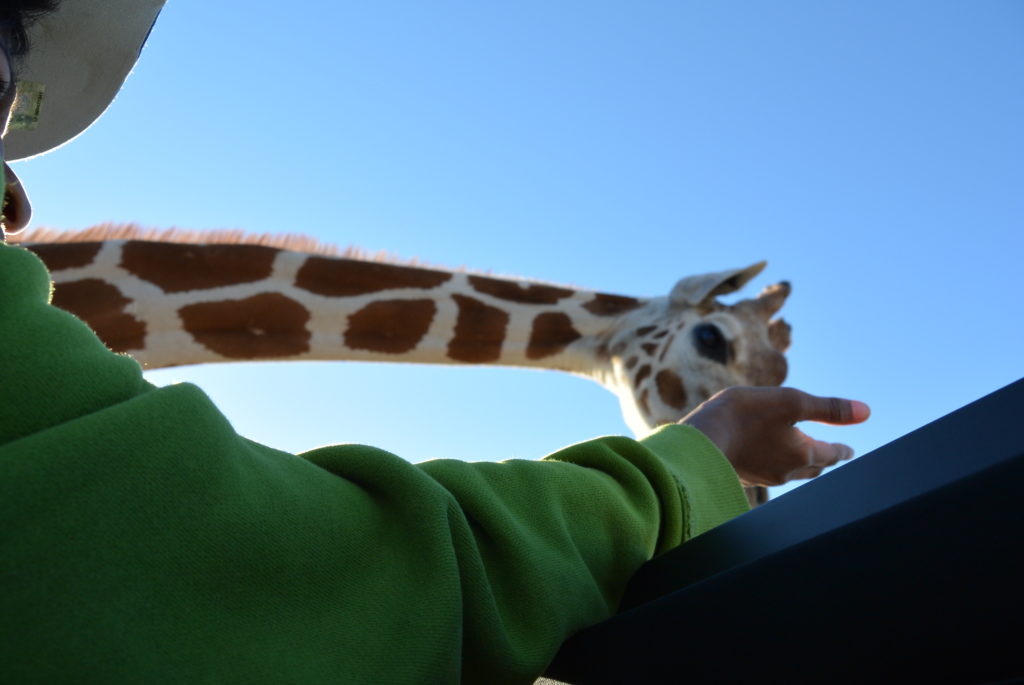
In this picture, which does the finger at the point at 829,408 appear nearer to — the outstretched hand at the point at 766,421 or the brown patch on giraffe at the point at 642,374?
the outstretched hand at the point at 766,421

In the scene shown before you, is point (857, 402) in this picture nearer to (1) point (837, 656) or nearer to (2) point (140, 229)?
(1) point (837, 656)

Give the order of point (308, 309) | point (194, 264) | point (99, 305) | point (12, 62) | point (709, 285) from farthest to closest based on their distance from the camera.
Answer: point (709, 285)
point (308, 309)
point (194, 264)
point (99, 305)
point (12, 62)

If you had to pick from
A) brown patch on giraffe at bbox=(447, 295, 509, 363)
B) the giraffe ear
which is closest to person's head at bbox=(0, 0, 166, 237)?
brown patch on giraffe at bbox=(447, 295, 509, 363)

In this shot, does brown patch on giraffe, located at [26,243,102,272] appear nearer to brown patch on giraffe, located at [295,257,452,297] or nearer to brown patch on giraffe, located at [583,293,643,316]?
brown patch on giraffe, located at [295,257,452,297]

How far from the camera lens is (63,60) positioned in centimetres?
77

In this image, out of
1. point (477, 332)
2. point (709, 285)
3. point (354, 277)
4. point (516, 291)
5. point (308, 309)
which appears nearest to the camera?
point (308, 309)

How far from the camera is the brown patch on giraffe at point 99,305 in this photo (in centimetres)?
199

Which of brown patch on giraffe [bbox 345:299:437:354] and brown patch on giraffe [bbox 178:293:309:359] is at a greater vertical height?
brown patch on giraffe [bbox 345:299:437:354]

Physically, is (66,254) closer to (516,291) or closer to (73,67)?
(516,291)

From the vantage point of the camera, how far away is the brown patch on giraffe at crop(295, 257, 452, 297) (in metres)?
2.36

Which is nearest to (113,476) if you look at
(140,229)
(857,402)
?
(857,402)

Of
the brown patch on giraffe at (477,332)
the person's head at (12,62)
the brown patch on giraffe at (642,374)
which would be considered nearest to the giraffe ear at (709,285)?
the brown patch on giraffe at (642,374)

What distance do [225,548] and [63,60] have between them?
22.9 inches

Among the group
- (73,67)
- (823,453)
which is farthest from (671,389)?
(73,67)
